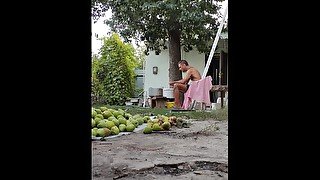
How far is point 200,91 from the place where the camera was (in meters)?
6.56

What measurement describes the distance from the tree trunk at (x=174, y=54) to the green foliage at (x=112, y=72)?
1.11 m

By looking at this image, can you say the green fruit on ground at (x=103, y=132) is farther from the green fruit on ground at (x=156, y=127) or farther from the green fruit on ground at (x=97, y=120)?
the green fruit on ground at (x=156, y=127)

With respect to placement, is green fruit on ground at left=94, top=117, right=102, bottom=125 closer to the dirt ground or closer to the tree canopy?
the dirt ground

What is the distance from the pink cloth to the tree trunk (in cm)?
296

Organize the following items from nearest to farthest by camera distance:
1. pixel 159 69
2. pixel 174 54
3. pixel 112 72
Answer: pixel 112 72 < pixel 174 54 < pixel 159 69

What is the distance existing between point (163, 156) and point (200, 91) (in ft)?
13.7

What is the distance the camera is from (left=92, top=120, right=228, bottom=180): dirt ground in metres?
1.93

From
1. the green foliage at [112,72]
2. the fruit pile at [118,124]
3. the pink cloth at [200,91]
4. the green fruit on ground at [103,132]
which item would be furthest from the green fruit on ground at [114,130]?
the green foliage at [112,72]

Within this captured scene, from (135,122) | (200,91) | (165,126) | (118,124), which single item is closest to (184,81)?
(200,91)

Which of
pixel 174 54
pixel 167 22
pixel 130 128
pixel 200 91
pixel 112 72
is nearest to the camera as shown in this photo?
pixel 130 128

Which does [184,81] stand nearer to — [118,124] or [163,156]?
[118,124]

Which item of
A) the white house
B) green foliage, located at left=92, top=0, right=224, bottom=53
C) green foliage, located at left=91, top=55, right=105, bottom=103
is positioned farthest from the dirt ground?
the white house
